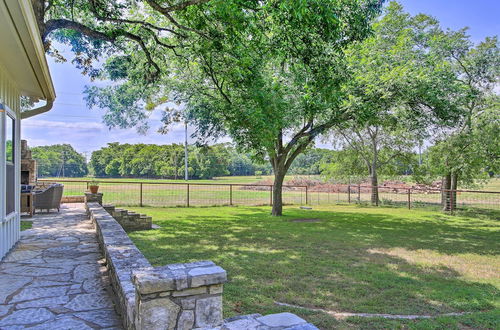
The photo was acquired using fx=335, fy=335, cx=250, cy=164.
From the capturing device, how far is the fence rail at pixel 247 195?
14391 mm

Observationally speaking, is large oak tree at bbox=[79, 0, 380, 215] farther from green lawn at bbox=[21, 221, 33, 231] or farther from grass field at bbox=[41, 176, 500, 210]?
green lawn at bbox=[21, 221, 33, 231]

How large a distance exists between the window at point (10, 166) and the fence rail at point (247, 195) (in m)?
8.38

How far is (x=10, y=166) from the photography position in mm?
4754

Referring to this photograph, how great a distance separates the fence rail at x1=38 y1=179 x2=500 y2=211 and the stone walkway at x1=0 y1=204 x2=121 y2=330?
8.55m

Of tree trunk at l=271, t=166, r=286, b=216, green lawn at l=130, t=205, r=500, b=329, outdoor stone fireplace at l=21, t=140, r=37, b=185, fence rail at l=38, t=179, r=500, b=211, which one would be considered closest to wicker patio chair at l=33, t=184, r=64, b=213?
outdoor stone fireplace at l=21, t=140, r=37, b=185

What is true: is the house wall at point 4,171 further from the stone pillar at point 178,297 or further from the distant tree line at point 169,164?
the distant tree line at point 169,164

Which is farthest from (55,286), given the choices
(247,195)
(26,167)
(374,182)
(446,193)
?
(374,182)

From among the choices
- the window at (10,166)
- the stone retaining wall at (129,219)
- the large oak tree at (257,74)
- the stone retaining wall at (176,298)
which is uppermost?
the large oak tree at (257,74)

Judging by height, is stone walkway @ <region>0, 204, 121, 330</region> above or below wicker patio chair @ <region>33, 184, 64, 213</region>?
below

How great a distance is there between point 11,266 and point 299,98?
26.2 ft

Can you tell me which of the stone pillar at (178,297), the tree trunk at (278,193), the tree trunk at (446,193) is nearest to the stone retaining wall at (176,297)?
the stone pillar at (178,297)

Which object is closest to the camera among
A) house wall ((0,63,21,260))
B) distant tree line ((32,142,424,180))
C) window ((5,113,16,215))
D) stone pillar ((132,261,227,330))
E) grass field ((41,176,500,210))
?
stone pillar ((132,261,227,330))

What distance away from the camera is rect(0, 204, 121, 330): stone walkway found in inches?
101

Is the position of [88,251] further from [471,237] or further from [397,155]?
[397,155]
